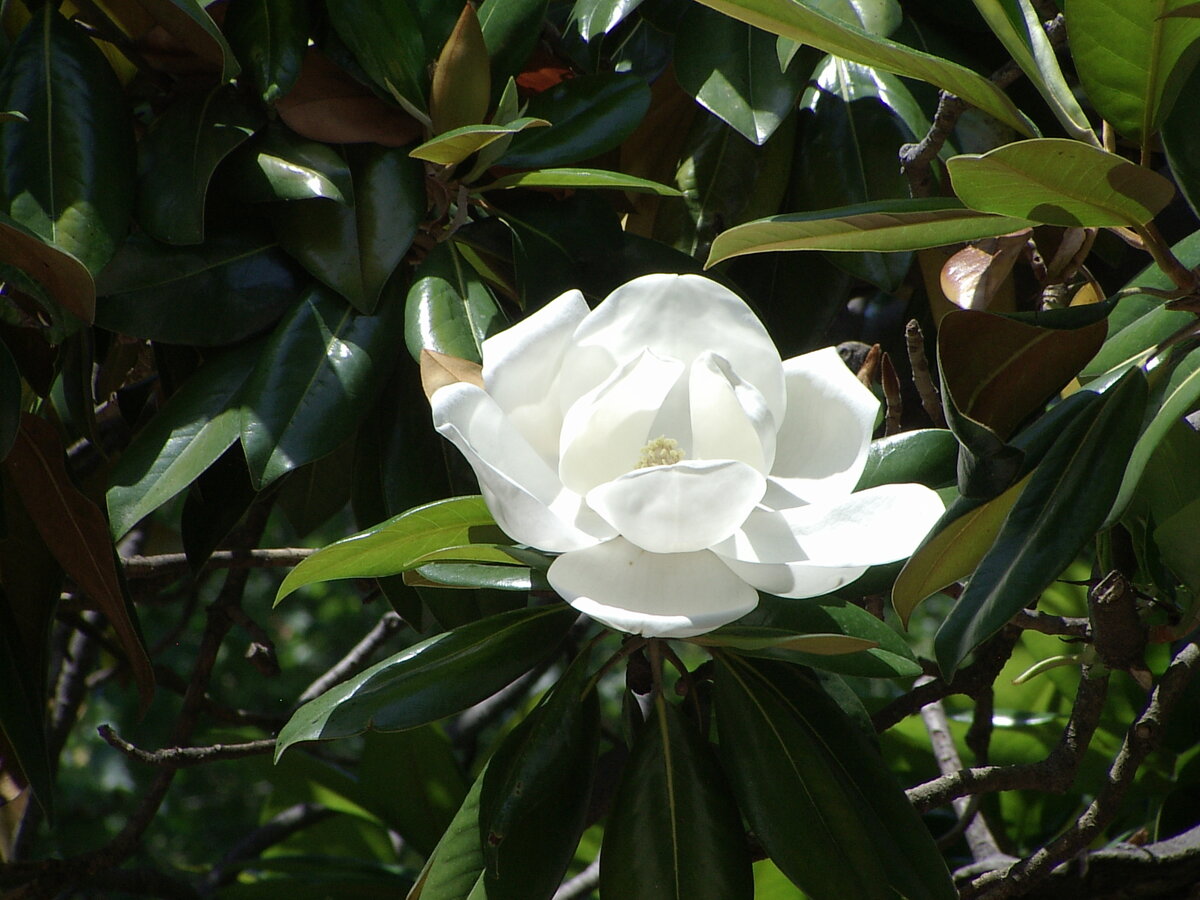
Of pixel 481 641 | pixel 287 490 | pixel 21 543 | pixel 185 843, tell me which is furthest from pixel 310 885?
pixel 185 843

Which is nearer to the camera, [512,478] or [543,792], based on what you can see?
[512,478]

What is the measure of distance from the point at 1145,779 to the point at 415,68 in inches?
53.9

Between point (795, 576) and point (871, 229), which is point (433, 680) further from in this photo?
point (871, 229)

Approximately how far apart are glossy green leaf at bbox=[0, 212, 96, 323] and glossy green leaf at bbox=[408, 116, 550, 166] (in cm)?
28

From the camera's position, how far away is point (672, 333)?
0.81 meters

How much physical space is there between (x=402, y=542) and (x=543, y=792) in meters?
0.23

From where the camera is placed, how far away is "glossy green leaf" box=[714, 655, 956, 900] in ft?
2.91

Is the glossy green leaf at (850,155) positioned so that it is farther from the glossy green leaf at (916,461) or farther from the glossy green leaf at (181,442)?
the glossy green leaf at (181,442)

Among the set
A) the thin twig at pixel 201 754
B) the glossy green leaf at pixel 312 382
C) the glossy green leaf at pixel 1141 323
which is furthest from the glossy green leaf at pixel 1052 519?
the thin twig at pixel 201 754

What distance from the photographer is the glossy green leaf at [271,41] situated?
3.40 feet

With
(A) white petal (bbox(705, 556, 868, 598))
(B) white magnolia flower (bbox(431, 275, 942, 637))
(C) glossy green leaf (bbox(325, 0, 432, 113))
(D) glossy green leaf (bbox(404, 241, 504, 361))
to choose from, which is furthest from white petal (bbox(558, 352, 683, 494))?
(C) glossy green leaf (bbox(325, 0, 432, 113))

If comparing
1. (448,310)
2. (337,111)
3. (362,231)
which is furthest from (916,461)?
(337,111)

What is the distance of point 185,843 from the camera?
476cm

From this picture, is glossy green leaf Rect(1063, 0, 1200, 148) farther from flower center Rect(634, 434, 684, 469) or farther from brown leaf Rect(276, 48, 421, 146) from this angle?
brown leaf Rect(276, 48, 421, 146)
